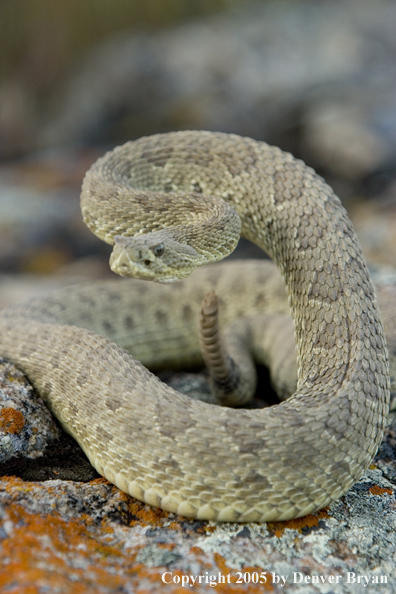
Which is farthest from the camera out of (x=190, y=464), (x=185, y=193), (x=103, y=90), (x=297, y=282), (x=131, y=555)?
(x=103, y=90)

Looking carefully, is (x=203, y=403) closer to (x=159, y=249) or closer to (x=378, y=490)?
(x=159, y=249)

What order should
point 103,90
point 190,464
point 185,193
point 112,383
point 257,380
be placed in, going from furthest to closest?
point 103,90 < point 257,380 < point 185,193 < point 112,383 < point 190,464

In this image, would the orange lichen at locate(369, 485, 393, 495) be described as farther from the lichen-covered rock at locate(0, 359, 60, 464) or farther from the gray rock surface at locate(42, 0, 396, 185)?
the gray rock surface at locate(42, 0, 396, 185)

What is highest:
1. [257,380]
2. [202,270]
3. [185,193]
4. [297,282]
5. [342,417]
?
[185,193]

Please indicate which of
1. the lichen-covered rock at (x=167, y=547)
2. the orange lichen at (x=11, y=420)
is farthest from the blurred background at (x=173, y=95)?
the lichen-covered rock at (x=167, y=547)

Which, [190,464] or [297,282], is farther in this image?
[297,282]

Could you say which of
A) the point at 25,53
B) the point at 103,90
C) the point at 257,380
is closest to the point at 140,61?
the point at 103,90

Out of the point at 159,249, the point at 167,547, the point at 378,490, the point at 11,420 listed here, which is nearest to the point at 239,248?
the point at 159,249

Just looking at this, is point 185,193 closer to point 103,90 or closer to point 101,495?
point 101,495
